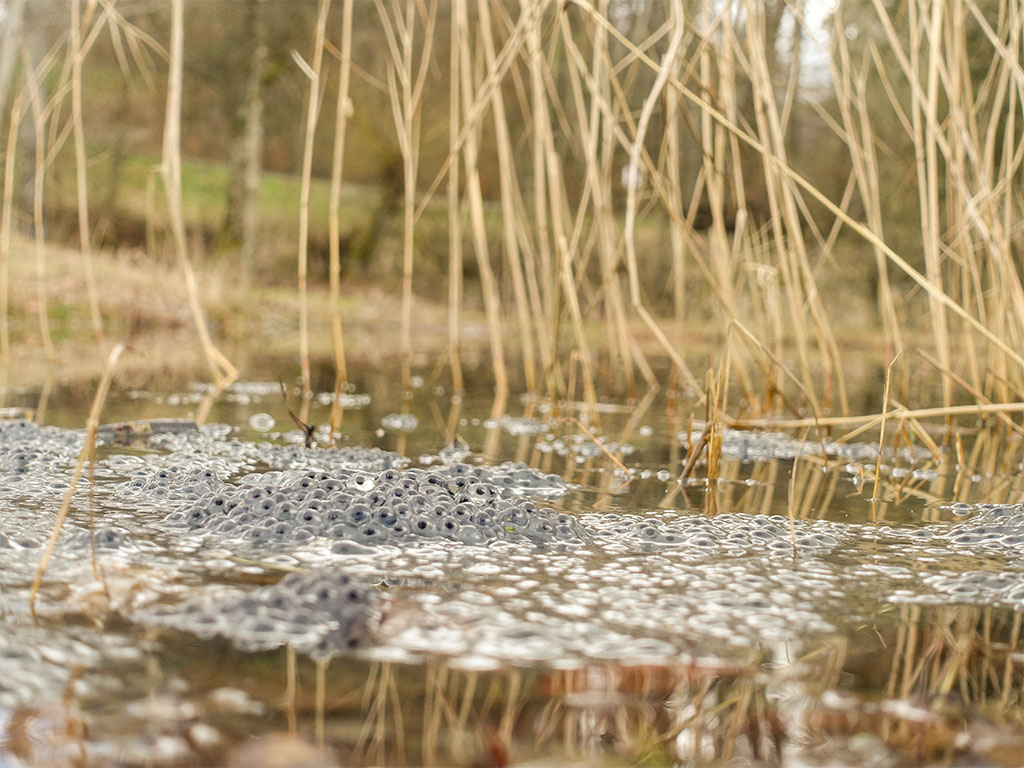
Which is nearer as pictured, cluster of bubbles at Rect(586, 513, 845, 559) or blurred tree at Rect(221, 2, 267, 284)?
cluster of bubbles at Rect(586, 513, 845, 559)

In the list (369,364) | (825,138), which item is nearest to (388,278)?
(825,138)

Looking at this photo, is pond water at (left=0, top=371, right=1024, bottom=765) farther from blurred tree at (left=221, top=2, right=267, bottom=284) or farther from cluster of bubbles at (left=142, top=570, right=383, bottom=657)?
blurred tree at (left=221, top=2, right=267, bottom=284)

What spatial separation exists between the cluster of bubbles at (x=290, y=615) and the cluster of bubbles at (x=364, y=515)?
0.32 metres

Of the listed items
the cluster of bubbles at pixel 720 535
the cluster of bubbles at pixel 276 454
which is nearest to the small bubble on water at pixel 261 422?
the cluster of bubbles at pixel 276 454

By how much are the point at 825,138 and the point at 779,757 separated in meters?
12.4

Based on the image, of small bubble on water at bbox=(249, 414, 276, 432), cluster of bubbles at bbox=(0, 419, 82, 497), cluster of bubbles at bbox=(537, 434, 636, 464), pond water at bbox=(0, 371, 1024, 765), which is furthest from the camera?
small bubble on water at bbox=(249, 414, 276, 432)

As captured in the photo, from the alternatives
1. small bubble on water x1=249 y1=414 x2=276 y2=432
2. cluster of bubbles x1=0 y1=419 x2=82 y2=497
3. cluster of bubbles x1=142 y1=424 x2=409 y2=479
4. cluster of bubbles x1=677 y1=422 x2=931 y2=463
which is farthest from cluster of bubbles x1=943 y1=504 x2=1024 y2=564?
small bubble on water x1=249 y1=414 x2=276 y2=432

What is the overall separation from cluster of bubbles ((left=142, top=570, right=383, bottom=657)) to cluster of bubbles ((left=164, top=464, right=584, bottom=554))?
1.04ft

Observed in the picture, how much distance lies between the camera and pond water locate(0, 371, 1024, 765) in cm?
98

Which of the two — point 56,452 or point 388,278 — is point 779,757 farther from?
point 388,278

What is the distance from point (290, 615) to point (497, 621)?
10.4 inches

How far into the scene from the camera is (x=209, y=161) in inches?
659

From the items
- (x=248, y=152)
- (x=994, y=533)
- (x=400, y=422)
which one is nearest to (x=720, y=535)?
(x=994, y=533)

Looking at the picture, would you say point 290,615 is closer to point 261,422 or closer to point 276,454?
point 276,454
